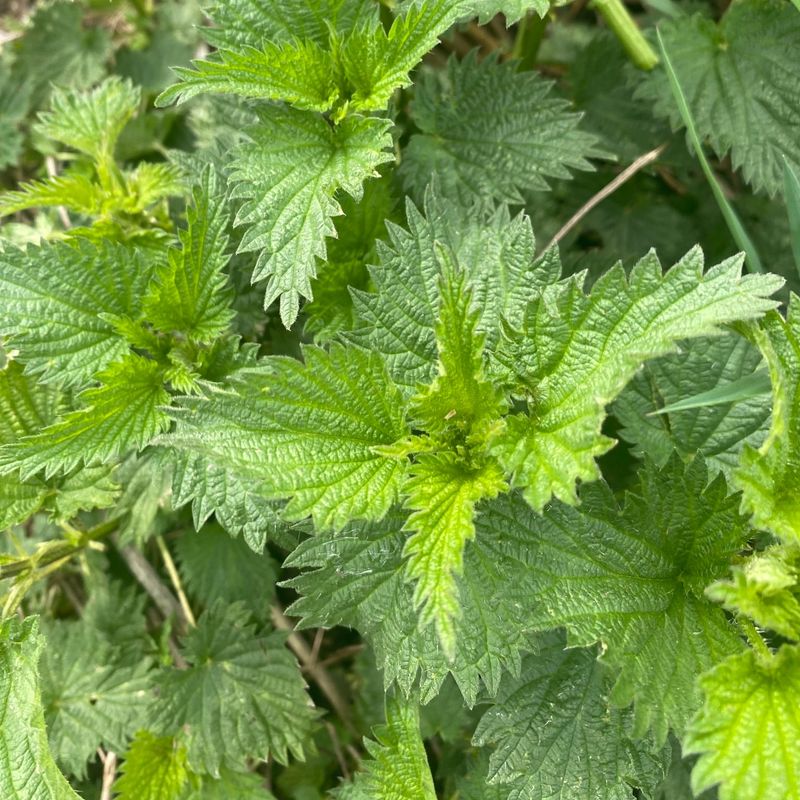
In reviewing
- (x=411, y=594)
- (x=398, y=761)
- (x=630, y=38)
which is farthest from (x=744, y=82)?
(x=398, y=761)

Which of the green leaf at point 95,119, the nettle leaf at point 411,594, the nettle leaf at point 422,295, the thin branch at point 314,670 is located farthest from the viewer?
the thin branch at point 314,670

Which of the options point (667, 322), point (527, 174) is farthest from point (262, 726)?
point (527, 174)

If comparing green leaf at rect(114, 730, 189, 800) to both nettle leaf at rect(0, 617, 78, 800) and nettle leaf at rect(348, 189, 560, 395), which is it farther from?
nettle leaf at rect(348, 189, 560, 395)

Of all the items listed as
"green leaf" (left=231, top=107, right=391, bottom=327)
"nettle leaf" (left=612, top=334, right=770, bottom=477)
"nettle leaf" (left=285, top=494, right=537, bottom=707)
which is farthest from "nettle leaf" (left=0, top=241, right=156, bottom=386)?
"nettle leaf" (left=612, top=334, right=770, bottom=477)

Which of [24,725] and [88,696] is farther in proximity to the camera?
[88,696]

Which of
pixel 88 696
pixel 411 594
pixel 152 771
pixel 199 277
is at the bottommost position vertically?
pixel 152 771

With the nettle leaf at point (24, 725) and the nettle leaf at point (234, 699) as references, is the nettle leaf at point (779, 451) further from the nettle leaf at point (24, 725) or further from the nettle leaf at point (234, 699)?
the nettle leaf at point (24, 725)

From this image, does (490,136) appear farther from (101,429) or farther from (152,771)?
(152,771)

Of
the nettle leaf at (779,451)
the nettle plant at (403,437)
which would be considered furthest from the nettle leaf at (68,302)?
the nettle leaf at (779,451)
